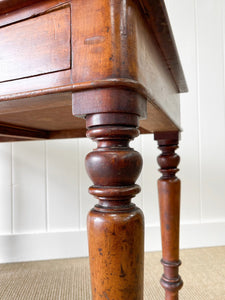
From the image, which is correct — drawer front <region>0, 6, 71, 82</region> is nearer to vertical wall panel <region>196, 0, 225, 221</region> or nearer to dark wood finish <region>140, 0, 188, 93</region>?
dark wood finish <region>140, 0, 188, 93</region>

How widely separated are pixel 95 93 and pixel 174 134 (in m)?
0.53

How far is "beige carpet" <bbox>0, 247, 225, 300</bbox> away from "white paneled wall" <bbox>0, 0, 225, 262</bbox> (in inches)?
3.3

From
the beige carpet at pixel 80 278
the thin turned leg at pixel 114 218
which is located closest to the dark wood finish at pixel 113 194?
the thin turned leg at pixel 114 218

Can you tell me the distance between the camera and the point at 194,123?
4.07 feet

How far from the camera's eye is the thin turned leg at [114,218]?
0.26 m

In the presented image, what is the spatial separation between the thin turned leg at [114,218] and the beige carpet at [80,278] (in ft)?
1.95

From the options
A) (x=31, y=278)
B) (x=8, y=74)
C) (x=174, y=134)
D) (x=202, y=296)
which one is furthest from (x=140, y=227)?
(x=31, y=278)

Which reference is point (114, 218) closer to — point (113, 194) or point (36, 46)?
point (113, 194)

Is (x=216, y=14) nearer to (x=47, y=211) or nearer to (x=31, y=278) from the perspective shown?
(x=47, y=211)

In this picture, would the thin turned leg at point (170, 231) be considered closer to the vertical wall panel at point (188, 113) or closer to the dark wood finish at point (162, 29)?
the dark wood finish at point (162, 29)

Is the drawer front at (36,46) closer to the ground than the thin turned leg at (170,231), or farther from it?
farther from it

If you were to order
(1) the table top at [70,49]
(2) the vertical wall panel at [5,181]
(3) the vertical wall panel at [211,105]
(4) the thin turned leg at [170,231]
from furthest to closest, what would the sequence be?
1. (3) the vertical wall panel at [211,105]
2. (2) the vertical wall panel at [5,181]
3. (4) the thin turned leg at [170,231]
4. (1) the table top at [70,49]

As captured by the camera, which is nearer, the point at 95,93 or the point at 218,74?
the point at 95,93

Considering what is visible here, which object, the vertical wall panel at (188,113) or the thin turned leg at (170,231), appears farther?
the vertical wall panel at (188,113)
